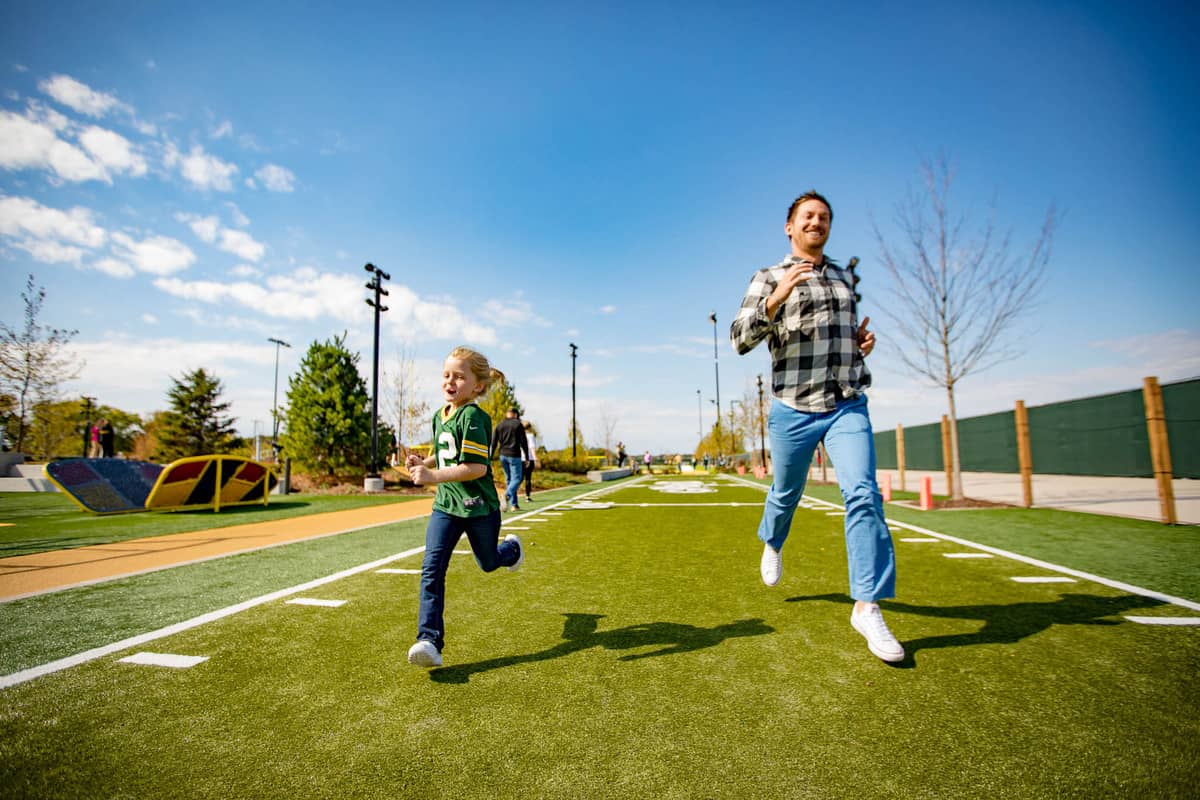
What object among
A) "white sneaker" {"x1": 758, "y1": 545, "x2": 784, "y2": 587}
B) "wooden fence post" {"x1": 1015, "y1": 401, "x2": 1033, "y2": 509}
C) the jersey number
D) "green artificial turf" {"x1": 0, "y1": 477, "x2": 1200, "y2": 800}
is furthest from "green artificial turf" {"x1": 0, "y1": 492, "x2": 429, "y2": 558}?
"wooden fence post" {"x1": 1015, "y1": 401, "x2": 1033, "y2": 509}

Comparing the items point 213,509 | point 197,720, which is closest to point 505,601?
point 197,720

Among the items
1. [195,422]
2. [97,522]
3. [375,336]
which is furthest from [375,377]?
[195,422]

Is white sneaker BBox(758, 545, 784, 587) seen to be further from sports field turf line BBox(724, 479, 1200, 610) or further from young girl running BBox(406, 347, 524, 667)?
sports field turf line BBox(724, 479, 1200, 610)

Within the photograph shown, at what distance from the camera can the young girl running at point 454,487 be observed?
8.50 ft

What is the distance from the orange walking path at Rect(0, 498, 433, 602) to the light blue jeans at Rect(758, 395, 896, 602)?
532cm

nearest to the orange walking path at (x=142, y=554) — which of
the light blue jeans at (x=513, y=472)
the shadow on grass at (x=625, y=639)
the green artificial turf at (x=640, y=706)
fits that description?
the light blue jeans at (x=513, y=472)

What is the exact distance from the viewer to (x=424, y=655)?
2475mm

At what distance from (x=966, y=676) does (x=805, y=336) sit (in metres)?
1.73

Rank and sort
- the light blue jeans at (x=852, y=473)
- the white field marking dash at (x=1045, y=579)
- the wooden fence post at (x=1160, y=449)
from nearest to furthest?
the light blue jeans at (x=852, y=473) < the white field marking dash at (x=1045, y=579) < the wooden fence post at (x=1160, y=449)

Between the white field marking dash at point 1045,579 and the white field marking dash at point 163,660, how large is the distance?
5.18 m

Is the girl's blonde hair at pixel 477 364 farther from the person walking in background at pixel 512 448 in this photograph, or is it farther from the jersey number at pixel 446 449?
the person walking in background at pixel 512 448

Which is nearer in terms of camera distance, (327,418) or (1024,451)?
(1024,451)

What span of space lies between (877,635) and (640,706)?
1.23 metres

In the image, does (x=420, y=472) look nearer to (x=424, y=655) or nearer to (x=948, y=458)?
(x=424, y=655)
